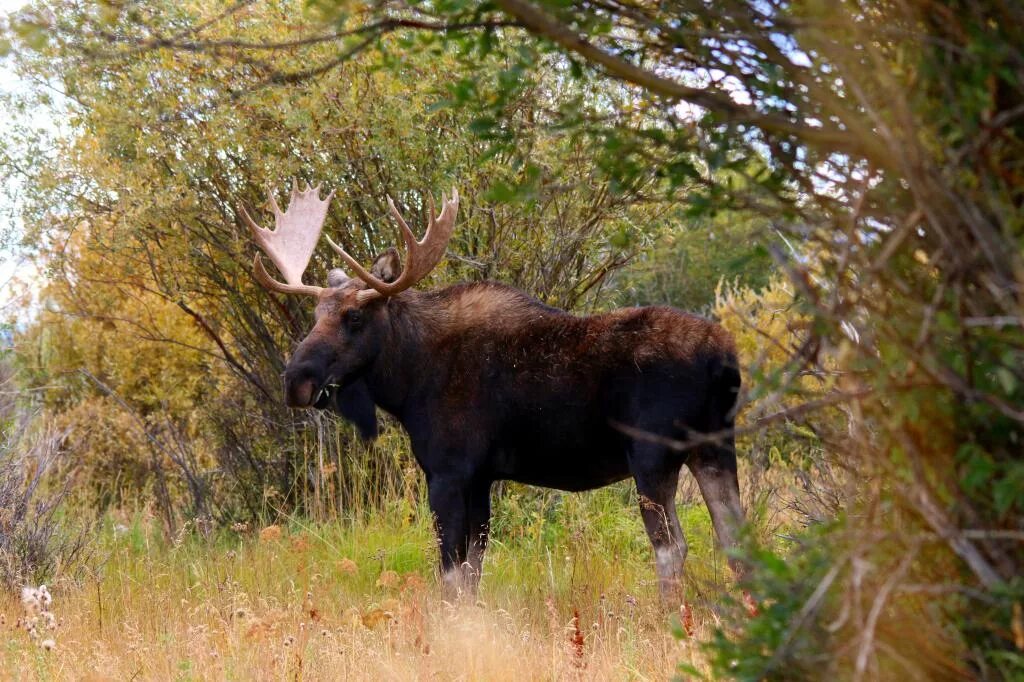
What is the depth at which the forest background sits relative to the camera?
2.55 meters

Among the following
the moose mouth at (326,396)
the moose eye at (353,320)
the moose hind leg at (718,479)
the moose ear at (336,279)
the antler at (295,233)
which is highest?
the antler at (295,233)

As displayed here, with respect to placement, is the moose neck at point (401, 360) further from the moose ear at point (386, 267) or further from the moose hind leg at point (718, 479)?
the moose hind leg at point (718, 479)

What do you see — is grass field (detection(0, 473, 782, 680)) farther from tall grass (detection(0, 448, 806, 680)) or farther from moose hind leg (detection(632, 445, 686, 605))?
moose hind leg (detection(632, 445, 686, 605))

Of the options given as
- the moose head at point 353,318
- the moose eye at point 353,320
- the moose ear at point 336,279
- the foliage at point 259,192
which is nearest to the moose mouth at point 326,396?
the moose head at point 353,318

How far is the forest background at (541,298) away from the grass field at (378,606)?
0.11 ft

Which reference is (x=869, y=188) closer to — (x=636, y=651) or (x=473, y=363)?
(x=636, y=651)

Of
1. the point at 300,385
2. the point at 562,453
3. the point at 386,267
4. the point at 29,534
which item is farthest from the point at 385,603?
the point at 29,534

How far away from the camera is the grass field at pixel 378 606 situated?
500 cm

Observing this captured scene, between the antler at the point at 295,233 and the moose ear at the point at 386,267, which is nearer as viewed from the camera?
the moose ear at the point at 386,267

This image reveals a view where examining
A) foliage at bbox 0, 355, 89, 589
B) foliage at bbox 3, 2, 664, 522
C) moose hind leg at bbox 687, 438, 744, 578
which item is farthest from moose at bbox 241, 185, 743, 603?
foliage at bbox 0, 355, 89, 589

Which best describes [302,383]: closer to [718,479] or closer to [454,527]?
[454,527]

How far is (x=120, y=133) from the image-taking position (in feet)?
29.1

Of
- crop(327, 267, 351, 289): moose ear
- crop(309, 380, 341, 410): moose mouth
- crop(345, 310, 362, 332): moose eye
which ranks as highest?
crop(327, 267, 351, 289): moose ear

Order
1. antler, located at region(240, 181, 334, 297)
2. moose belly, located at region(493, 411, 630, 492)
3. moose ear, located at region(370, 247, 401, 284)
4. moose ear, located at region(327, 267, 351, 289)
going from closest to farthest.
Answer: moose belly, located at region(493, 411, 630, 492), moose ear, located at region(370, 247, 401, 284), moose ear, located at region(327, 267, 351, 289), antler, located at region(240, 181, 334, 297)
